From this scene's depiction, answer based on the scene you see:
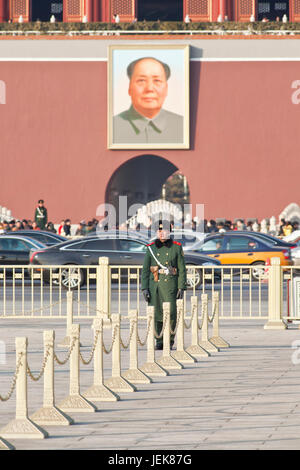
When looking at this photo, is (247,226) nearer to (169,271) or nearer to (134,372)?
(169,271)

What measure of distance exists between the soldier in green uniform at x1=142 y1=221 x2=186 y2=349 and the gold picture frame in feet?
87.2

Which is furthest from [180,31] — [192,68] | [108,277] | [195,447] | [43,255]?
[195,447]

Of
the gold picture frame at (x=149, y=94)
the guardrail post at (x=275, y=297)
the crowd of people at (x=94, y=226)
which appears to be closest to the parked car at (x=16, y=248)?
the crowd of people at (x=94, y=226)

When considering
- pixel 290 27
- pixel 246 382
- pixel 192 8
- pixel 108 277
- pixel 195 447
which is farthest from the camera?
pixel 192 8

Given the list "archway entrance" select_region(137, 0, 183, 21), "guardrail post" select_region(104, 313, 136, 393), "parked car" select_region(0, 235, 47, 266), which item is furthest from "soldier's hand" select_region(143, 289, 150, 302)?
"archway entrance" select_region(137, 0, 183, 21)

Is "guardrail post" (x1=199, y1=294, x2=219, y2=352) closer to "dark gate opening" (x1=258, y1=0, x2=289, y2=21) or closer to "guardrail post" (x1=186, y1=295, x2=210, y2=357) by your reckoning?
"guardrail post" (x1=186, y1=295, x2=210, y2=357)

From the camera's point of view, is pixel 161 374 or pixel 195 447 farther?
pixel 161 374

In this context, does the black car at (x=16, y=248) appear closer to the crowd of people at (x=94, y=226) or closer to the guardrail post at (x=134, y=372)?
the crowd of people at (x=94, y=226)

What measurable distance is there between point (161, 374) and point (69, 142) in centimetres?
3021

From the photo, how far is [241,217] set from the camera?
1636 inches

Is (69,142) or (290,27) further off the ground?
(290,27)

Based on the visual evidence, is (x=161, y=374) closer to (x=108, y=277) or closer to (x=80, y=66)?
(x=108, y=277)

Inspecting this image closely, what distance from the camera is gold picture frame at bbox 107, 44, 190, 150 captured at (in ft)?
134

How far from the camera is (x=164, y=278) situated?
14461mm
